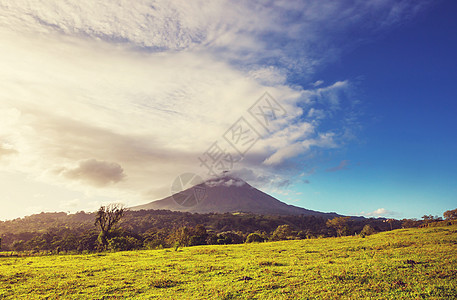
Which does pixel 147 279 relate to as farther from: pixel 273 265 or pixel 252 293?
pixel 273 265

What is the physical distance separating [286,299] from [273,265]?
8.52 meters

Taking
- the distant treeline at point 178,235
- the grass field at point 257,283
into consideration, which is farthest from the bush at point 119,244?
the grass field at point 257,283

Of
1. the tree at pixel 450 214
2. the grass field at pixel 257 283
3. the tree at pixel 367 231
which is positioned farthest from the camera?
the tree at pixel 450 214

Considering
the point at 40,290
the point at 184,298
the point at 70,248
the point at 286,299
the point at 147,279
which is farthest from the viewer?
the point at 70,248

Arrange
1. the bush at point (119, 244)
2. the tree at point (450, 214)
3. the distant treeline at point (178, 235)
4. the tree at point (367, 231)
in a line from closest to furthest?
1. the tree at point (367, 231)
2. the bush at point (119, 244)
3. the distant treeline at point (178, 235)
4. the tree at point (450, 214)

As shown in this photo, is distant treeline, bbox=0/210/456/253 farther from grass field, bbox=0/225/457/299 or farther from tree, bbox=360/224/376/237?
grass field, bbox=0/225/457/299

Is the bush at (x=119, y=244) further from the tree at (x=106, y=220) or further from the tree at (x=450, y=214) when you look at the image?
the tree at (x=450, y=214)

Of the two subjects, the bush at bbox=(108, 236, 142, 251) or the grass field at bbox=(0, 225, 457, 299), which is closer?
the grass field at bbox=(0, 225, 457, 299)

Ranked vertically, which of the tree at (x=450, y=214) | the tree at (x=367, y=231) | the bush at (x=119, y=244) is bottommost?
the bush at (x=119, y=244)

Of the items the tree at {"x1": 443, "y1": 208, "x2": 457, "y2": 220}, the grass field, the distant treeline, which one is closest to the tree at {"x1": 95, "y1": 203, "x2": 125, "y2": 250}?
the distant treeline

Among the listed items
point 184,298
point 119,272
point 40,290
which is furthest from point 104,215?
point 184,298

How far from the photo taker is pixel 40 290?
533 inches

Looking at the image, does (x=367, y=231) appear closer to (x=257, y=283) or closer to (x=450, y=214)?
(x=450, y=214)

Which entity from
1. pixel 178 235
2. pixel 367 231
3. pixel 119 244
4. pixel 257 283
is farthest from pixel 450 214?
pixel 119 244
